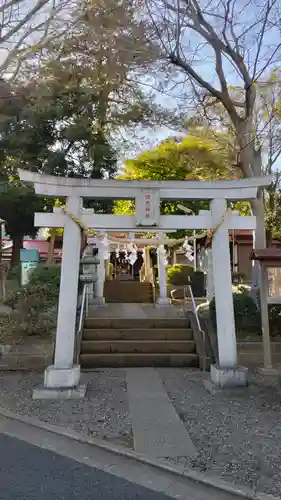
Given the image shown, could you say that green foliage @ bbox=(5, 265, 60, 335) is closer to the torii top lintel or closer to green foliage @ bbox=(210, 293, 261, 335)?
the torii top lintel

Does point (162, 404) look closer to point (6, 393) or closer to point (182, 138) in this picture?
point (6, 393)

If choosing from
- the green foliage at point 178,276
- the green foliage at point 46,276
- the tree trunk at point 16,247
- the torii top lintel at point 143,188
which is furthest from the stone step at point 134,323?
the tree trunk at point 16,247

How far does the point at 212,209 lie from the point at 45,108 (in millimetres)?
11545

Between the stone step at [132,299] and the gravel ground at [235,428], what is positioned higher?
the stone step at [132,299]

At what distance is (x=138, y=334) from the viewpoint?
30.6 feet

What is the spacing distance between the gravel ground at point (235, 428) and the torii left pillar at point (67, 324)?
5.21 ft

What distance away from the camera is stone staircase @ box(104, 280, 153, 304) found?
650 inches

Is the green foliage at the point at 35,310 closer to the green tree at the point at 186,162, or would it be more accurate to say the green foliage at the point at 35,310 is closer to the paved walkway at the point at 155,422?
the paved walkway at the point at 155,422

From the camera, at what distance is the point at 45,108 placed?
54.1ft

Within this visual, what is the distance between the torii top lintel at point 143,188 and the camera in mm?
6879

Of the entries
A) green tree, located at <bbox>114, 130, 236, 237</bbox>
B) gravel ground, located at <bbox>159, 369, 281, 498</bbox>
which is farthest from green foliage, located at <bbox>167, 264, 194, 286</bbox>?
gravel ground, located at <bbox>159, 369, 281, 498</bbox>

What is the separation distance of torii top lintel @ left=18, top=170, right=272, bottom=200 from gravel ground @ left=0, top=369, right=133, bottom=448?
3.13m

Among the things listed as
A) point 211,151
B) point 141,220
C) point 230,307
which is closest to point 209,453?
point 230,307

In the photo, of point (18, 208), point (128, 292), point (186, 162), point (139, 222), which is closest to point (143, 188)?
point (139, 222)
